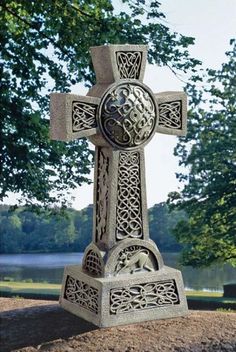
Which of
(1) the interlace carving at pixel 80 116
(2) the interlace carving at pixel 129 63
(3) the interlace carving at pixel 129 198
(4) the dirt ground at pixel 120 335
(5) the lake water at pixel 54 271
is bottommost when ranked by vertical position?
(5) the lake water at pixel 54 271

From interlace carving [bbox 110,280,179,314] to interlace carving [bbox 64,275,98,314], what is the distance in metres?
0.23

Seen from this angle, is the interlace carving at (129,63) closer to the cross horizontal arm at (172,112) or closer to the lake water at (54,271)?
the cross horizontal arm at (172,112)

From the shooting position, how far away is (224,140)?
17.8 m

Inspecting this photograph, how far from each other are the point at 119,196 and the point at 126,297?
45.0 inches

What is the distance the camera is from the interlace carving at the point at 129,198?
6805mm

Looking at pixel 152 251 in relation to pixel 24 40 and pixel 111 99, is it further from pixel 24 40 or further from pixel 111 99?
pixel 24 40

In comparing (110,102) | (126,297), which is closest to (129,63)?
(110,102)

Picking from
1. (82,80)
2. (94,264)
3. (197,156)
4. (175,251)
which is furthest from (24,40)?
(175,251)

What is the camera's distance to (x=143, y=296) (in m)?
6.67

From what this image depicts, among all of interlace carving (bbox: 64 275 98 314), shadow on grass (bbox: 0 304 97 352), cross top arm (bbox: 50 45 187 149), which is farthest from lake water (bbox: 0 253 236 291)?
cross top arm (bbox: 50 45 187 149)

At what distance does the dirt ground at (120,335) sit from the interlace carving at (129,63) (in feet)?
9.38

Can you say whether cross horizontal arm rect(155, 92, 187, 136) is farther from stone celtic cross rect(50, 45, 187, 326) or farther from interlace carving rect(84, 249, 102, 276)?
interlace carving rect(84, 249, 102, 276)

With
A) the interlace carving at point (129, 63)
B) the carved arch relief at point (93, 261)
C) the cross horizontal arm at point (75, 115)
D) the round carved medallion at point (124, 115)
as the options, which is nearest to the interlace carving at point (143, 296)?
the carved arch relief at point (93, 261)

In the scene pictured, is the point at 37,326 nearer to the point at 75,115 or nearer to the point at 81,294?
the point at 81,294
